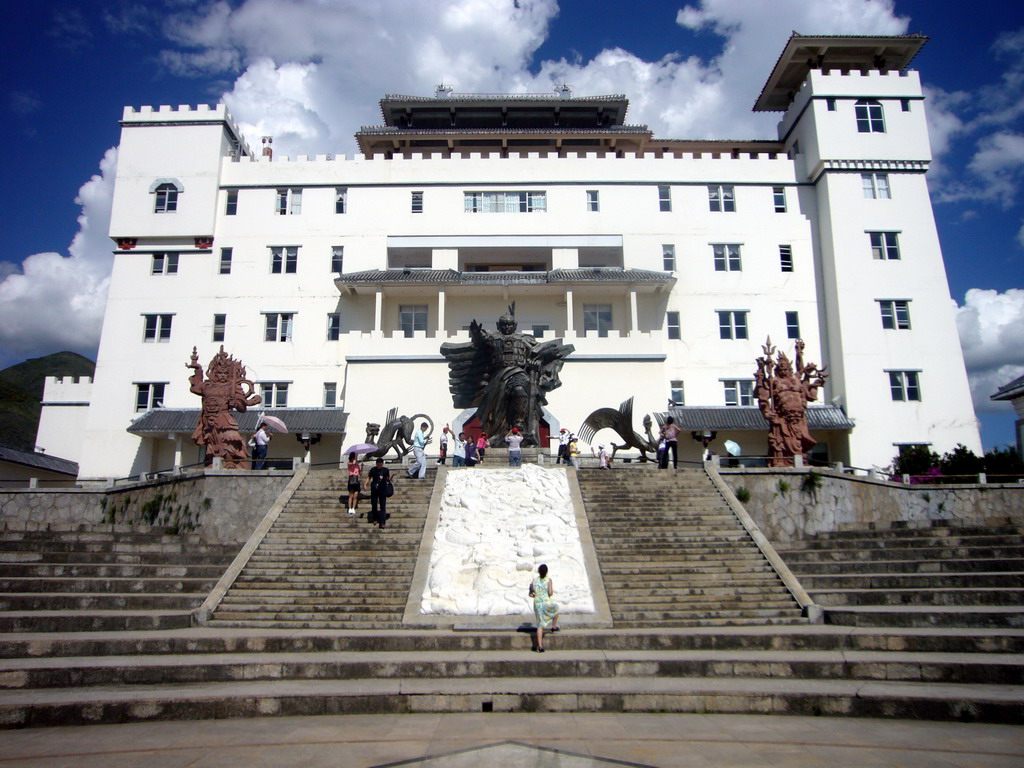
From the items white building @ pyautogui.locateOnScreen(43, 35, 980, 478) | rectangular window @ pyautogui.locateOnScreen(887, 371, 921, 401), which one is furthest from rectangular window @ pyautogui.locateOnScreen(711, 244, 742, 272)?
rectangular window @ pyautogui.locateOnScreen(887, 371, 921, 401)

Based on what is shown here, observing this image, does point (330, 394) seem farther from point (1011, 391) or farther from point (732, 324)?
point (1011, 391)

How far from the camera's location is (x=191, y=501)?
20.1 m

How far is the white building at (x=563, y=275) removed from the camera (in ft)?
102

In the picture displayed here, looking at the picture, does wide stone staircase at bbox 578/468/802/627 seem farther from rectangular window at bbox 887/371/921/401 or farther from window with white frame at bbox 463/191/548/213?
window with white frame at bbox 463/191/548/213

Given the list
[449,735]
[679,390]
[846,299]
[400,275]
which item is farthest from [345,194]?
[449,735]

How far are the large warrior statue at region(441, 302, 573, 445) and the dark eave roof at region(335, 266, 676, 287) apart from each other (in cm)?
716

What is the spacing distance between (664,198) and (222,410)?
2403cm

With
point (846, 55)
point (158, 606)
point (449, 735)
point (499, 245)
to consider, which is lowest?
point (449, 735)

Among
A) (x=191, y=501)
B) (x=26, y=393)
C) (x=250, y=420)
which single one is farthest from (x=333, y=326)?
(x=26, y=393)

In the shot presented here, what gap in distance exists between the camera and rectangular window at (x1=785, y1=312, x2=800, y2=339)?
33.7 m

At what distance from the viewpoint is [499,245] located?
34.9m

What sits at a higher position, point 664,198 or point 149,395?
point 664,198

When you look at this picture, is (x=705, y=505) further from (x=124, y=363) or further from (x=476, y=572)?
(x=124, y=363)

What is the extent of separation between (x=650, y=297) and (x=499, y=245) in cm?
787
